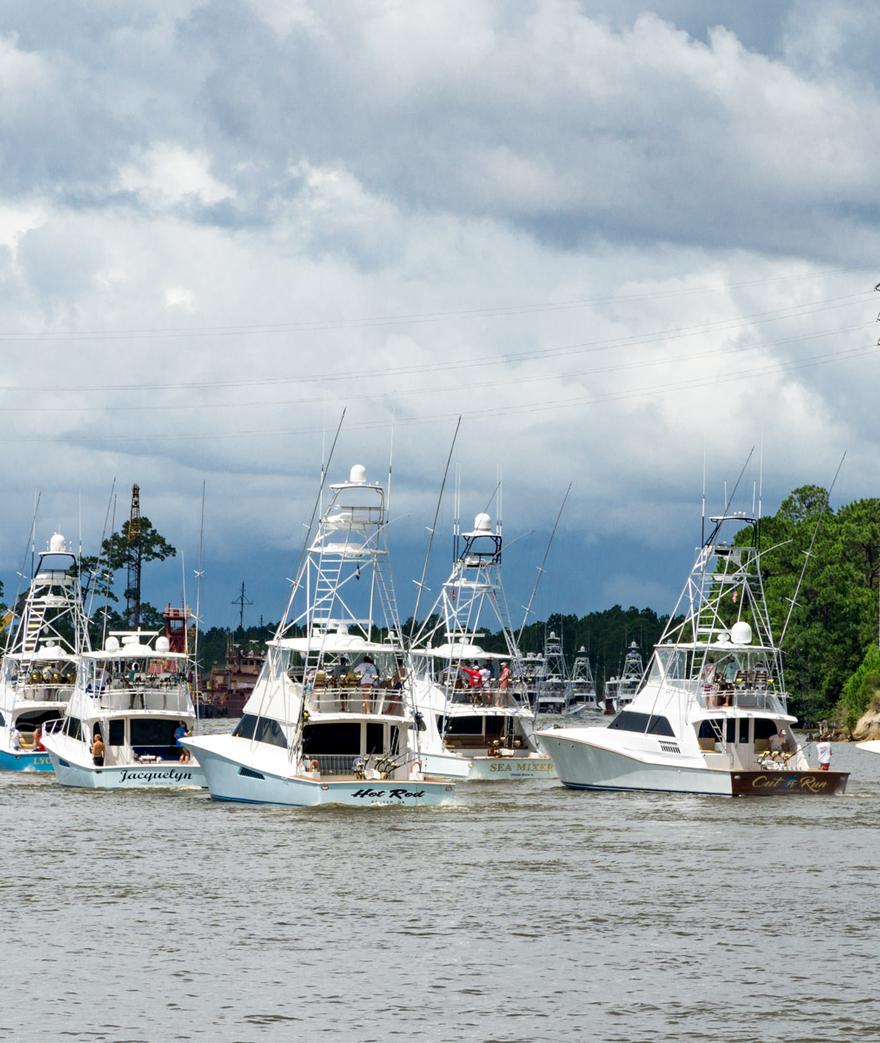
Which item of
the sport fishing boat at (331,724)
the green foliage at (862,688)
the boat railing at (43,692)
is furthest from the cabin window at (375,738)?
the green foliage at (862,688)

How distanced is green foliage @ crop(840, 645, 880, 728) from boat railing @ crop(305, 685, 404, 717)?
276 feet

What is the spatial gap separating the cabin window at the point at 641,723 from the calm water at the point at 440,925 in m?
6.30

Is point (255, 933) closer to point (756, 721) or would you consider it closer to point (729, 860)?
point (729, 860)

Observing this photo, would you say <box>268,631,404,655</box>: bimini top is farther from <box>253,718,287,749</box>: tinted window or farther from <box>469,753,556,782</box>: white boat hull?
<box>469,753,556,782</box>: white boat hull

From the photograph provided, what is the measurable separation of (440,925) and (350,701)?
19.7 m

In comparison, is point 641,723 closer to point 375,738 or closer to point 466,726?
point 375,738

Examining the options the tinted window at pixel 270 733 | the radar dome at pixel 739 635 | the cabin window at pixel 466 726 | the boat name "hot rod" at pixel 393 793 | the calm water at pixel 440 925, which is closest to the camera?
the calm water at pixel 440 925

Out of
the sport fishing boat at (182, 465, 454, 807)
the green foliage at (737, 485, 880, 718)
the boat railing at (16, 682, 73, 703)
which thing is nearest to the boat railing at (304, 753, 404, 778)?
the sport fishing boat at (182, 465, 454, 807)

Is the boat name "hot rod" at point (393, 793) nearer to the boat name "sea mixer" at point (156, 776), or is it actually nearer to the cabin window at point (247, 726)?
the cabin window at point (247, 726)

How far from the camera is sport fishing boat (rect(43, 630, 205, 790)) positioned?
61062mm

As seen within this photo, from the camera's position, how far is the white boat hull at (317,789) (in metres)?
50.2

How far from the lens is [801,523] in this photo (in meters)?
153

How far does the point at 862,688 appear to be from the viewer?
132m

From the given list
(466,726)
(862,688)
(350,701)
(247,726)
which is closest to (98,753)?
(247,726)
